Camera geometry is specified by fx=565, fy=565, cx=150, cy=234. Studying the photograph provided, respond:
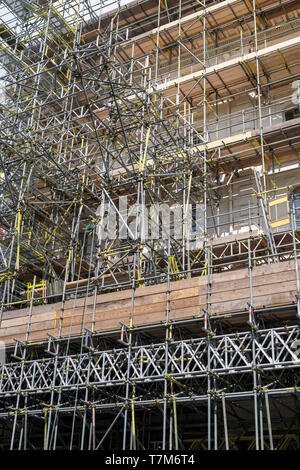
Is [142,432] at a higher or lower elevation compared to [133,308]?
lower

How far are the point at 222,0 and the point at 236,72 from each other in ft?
12.2

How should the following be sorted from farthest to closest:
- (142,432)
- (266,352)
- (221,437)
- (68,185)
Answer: (68,185) → (142,432) → (221,437) → (266,352)

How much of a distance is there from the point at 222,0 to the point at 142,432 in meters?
16.5

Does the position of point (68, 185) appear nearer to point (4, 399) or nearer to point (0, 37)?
point (4, 399)

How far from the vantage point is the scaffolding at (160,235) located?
12883 millimetres

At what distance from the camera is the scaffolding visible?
12883mm

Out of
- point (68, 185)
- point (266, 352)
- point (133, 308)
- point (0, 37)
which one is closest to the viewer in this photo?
point (266, 352)

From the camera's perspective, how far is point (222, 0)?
73.6 ft

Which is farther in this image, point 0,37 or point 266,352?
point 0,37

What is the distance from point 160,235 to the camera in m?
19.5

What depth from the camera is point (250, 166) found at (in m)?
19.8
